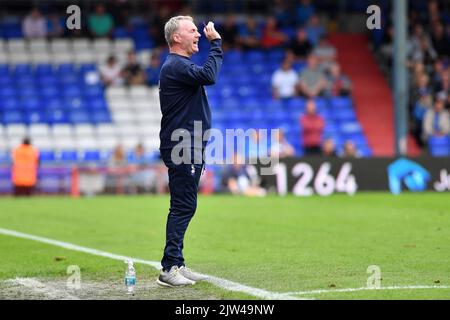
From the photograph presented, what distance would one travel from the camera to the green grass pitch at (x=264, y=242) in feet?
31.8

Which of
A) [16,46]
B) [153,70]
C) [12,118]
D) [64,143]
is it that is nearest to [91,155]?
[64,143]

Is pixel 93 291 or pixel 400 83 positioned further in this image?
pixel 400 83

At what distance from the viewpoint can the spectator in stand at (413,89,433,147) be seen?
30.2 meters

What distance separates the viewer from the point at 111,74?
32.5 meters

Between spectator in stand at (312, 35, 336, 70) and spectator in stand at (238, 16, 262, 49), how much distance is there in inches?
73.8

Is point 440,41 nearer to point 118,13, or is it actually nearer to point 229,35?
point 229,35

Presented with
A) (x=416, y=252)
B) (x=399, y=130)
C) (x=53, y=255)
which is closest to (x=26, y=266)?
(x=53, y=255)

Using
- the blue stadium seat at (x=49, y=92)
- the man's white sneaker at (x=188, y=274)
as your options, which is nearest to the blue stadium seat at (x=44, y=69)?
the blue stadium seat at (x=49, y=92)

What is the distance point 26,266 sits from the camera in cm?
1132

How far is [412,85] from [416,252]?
66.7 ft

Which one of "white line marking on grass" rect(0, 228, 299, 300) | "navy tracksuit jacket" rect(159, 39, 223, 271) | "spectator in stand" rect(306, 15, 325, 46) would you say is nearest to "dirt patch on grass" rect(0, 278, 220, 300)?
"white line marking on grass" rect(0, 228, 299, 300)

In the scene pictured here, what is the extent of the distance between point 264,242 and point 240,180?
42.1ft

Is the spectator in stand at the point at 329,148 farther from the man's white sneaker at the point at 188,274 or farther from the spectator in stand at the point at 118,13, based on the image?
the man's white sneaker at the point at 188,274

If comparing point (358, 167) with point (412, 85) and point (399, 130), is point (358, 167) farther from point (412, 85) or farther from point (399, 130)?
point (412, 85)
